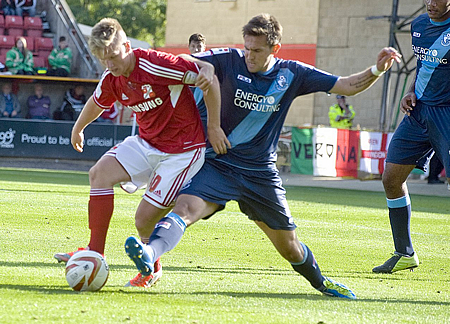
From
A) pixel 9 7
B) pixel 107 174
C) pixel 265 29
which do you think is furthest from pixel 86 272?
pixel 9 7

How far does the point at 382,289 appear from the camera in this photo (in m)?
6.03

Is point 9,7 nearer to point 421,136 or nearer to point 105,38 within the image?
point 421,136

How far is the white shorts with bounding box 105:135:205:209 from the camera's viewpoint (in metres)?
5.19

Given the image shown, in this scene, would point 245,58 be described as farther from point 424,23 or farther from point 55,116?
point 55,116

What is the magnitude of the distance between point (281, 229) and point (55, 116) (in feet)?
63.1

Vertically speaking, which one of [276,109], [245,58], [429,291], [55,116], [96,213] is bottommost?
[55,116]

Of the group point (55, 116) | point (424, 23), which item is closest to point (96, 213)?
point (424, 23)

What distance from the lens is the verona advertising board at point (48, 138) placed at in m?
22.0

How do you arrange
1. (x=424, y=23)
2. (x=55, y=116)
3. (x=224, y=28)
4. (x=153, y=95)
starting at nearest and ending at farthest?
(x=153, y=95) → (x=424, y=23) → (x=55, y=116) → (x=224, y=28)

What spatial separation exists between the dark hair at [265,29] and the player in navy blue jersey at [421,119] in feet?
6.91

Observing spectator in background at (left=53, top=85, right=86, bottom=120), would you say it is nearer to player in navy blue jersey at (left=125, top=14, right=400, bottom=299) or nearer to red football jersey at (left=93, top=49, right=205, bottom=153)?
red football jersey at (left=93, top=49, right=205, bottom=153)

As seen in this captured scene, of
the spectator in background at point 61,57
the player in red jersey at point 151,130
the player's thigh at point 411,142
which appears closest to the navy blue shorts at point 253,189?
the player in red jersey at point 151,130

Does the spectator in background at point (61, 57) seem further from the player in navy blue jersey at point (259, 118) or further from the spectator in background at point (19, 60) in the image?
the player in navy blue jersey at point (259, 118)

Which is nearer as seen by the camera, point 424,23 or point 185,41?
point 424,23
